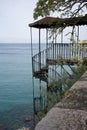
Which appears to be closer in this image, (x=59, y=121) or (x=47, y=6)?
(x=59, y=121)

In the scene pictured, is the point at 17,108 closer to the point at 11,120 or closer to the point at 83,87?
the point at 11,120

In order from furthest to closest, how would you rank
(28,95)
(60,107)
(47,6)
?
1. (28,95)
2. (47,6)
3. (60,107)

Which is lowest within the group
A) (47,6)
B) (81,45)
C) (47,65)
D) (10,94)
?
(10,94)

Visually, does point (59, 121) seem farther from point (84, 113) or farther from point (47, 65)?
point (47, 65)

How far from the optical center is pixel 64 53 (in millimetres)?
15055

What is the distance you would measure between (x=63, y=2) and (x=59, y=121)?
8002 mm

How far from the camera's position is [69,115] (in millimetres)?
2350

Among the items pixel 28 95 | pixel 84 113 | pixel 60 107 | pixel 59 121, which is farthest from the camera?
pixel 28 95

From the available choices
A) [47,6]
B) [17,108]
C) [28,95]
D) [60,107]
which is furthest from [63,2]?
[28,95]

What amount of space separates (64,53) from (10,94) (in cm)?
2308

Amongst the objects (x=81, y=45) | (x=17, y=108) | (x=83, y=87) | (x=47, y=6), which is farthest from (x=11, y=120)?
(x=83, y=87)

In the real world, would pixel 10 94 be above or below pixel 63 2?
below

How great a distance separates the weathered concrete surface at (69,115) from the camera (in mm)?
2084

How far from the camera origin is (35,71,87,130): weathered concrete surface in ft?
6.84
